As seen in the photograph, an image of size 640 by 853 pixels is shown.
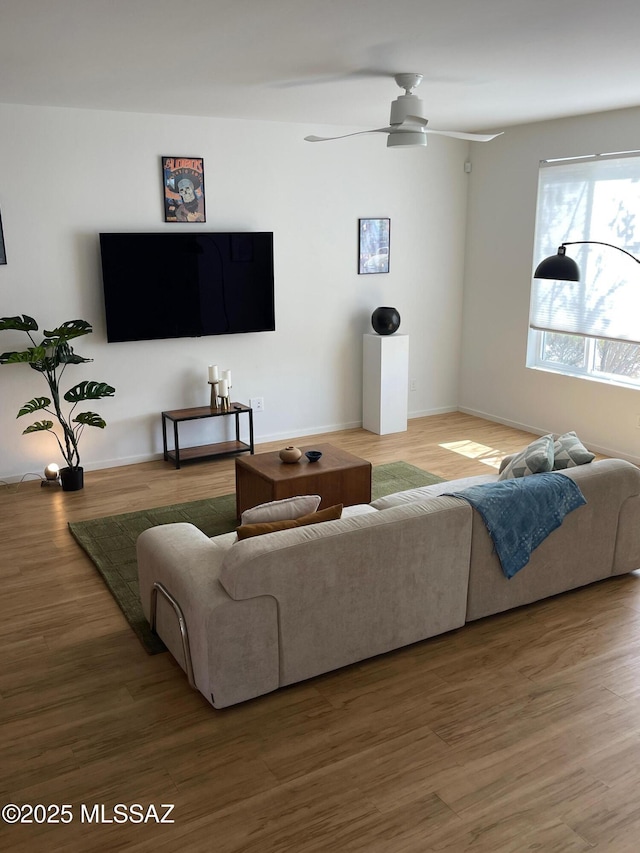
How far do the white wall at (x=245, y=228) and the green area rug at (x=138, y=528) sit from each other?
1.22m

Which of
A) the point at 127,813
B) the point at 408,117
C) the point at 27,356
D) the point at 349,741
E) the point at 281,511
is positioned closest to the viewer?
the point at 127,813

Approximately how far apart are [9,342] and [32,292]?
402 mm

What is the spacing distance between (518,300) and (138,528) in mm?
4099

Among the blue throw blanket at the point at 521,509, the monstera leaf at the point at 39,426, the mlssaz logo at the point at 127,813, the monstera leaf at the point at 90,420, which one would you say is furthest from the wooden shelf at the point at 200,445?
the mlssaz logo at the point at 127,813

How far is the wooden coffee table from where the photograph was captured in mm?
4473

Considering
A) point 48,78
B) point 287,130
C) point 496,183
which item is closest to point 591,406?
point 496,183

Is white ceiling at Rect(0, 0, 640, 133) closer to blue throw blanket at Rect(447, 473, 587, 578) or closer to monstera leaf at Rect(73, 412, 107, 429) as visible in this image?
blue throw blanket at Rect(447, 473, 587, 578)

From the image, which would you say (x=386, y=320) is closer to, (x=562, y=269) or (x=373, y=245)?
(x=373, y=245)

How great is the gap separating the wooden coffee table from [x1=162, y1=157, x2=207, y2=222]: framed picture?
7.28ft

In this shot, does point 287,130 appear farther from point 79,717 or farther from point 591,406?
point 79,717

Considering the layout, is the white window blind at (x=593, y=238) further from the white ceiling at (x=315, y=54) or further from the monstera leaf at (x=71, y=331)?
the monstera leaf at (x=71, y=331)

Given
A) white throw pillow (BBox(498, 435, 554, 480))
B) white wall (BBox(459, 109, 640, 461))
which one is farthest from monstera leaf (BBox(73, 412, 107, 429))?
white wall (BBox(459, 109, 640, 461))

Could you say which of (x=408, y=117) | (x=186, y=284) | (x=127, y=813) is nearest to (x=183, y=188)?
(x=186, y=284)

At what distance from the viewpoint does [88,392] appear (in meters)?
5.48
